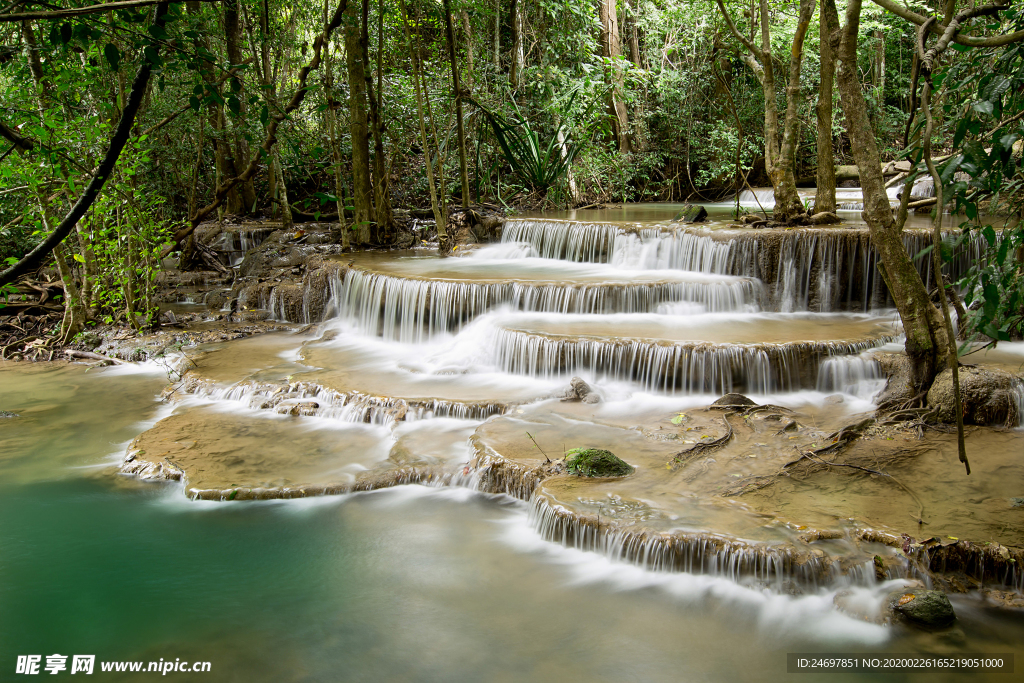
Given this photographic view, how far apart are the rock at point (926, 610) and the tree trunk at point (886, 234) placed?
103 inches

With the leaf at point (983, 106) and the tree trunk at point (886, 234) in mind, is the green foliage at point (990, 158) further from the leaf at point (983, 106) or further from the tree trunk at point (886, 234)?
the tree trunk at point (886, 234)

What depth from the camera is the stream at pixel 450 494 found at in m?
3.93

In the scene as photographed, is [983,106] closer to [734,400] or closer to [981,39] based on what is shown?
[981,39]

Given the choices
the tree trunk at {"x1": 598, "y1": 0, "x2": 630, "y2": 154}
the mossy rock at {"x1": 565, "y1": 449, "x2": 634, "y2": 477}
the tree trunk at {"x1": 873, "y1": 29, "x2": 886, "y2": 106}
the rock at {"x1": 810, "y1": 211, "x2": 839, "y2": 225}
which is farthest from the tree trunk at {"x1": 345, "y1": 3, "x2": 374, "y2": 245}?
the tree trunk at {"x1": 873, "y1": 29, "x2": 886, "y2": 106}

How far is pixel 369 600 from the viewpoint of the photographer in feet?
14.5

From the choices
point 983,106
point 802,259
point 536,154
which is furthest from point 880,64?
point 983,106

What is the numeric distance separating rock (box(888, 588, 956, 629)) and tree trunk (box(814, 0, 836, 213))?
5769 millimetres

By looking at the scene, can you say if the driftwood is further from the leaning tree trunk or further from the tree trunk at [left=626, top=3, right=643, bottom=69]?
the tree trunk at [left=626, top=3, right=643, bottom=69]

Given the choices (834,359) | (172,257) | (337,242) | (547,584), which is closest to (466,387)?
(547,584)

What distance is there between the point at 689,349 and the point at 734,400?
0.77 m

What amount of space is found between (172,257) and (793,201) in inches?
474

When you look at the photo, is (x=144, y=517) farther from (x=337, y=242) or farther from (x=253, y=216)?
(x=253, y=216)

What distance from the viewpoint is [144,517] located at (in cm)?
527

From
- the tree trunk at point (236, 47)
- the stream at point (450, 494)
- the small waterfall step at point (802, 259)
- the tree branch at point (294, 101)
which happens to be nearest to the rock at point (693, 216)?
the small waterfall step at point (802, 259)
